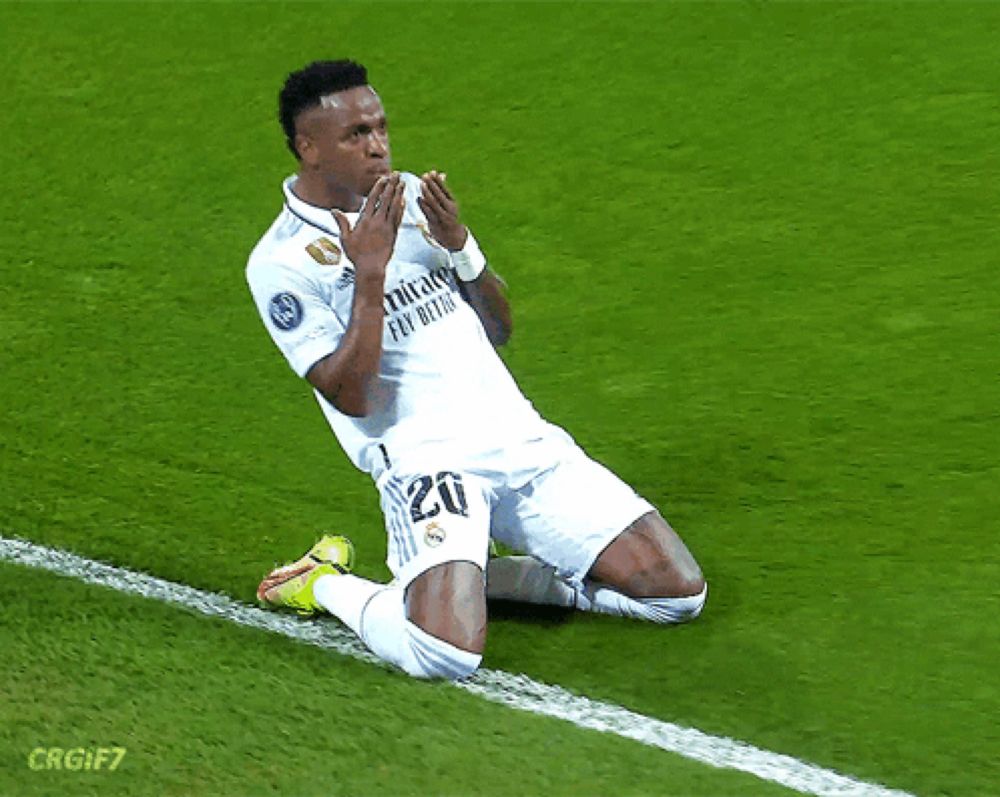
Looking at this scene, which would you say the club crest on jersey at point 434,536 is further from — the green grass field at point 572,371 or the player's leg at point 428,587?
the green grass field at point 572,371

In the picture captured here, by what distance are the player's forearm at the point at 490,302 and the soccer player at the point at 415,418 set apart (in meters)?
0.04

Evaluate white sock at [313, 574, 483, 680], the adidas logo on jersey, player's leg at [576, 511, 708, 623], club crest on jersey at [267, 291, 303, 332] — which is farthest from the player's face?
player's leg at [576, 511, 708, 623]

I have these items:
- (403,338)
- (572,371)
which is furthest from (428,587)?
(572,371)

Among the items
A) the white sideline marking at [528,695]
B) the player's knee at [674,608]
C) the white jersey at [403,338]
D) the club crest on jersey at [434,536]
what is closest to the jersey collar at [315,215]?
the white jersey at [403,338]

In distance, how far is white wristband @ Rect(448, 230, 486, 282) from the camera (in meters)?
5.24

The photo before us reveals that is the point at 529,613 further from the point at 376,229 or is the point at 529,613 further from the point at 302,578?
the point at 376,229

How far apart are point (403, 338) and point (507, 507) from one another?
537 millimetres

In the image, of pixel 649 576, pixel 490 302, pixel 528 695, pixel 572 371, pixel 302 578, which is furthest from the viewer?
pixel 572 371

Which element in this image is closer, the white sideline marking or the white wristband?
the white sideline marking

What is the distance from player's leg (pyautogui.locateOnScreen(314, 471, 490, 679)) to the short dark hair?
3.37ft

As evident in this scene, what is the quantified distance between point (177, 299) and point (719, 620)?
2.89 metres

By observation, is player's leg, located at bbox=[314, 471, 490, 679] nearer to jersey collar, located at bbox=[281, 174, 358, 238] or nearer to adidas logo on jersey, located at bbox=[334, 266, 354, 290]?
adidas logo on jersey, located at bbox=[334, 266, 354, 290]

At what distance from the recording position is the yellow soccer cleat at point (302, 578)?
5215mm

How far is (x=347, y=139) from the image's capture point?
201 inches
